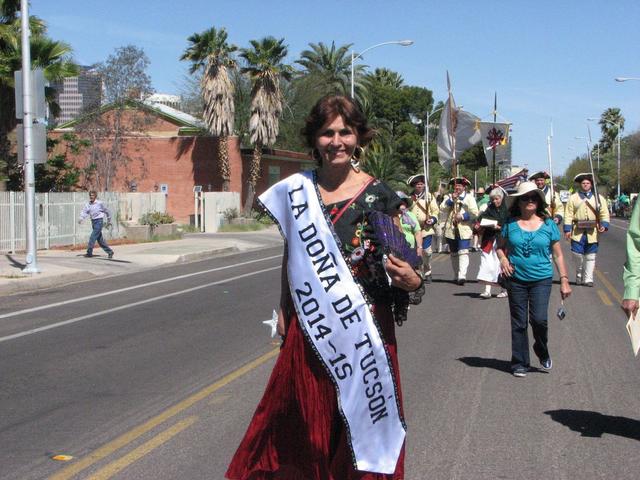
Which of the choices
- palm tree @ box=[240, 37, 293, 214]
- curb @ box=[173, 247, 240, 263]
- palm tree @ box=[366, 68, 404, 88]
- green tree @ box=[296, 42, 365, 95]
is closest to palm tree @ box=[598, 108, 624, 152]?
palm tree @ box=[366, 68, 404, 88]

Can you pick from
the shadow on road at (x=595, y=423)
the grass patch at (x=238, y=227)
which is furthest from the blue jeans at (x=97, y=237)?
the shadow on road at (x=595, y=423)

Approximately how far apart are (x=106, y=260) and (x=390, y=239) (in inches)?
768

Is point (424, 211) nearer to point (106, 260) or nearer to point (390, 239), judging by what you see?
point (106, 260)

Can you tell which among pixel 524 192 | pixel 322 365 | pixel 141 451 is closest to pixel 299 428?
pixel 322 365

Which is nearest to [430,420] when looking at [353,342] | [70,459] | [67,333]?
[70,459]

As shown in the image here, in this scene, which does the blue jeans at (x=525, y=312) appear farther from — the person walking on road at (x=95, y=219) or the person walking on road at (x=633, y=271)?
the person walking on road at (x=95, y=219)

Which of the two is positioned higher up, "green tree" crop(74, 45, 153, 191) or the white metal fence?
"green tree" crop(74, 45, 153, 191)

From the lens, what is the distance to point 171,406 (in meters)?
6.90

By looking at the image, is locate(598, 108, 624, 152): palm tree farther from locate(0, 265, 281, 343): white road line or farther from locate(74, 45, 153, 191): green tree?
locate(0, 265, 281, 343): white road line

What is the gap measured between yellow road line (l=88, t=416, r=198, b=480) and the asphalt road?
2 cm

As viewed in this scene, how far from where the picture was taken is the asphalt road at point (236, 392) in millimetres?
5547

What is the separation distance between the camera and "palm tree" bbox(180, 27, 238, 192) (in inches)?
1666

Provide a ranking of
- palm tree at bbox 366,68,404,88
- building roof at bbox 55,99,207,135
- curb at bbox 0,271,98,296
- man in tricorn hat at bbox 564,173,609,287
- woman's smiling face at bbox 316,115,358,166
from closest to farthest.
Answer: woman's smiling face at bbox 316,115,358,166 → man in tricorn hat at bbox 564,173,609,287 → curb at bbox 0,271,98,296 → building roof at bbox 55,99,207,135 → palm tree at bbox 366,68,404,88

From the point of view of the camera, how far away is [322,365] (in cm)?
382
